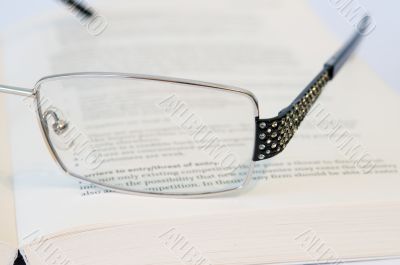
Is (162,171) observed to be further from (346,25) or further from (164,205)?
(346,25)

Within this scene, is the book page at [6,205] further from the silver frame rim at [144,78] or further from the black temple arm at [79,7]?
the black temple arm at [79,7]

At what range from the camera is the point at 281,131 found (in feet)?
1.70

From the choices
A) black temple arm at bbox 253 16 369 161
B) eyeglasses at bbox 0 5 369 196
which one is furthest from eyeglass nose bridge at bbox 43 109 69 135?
black temple arm at bbox 253 16 369 161

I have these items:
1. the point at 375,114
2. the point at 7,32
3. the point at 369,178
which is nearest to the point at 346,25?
the point at 375,114

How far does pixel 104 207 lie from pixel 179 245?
0.08 metres

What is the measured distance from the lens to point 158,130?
609mm

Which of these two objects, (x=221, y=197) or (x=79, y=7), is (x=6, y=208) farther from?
(x=79, y=7)

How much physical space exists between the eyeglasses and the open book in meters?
0.02

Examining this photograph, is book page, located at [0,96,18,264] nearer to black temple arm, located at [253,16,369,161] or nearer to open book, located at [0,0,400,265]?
open book, located at [0,0,400,265]

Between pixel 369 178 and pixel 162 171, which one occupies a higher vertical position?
pixel 162 171

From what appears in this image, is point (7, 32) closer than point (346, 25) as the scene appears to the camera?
Yes

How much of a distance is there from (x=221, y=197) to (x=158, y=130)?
0.13 meters

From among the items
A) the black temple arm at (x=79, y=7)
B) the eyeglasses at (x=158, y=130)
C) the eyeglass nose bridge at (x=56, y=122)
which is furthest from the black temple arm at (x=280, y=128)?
the black temple arm at (x=79, y=7)

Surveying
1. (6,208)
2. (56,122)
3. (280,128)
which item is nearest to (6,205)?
(6,208)
